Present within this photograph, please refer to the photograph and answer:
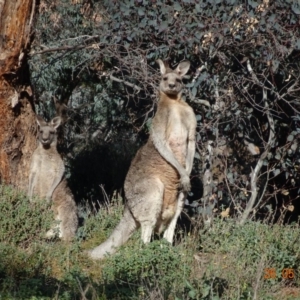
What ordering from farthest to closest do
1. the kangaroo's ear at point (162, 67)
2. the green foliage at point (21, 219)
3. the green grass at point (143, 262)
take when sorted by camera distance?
1. the kangaroo's ear at point (162, 67)
2. the green foliage at point (21, 219)
3. the green grass at point (143, 262)

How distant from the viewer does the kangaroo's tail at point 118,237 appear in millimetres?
10336

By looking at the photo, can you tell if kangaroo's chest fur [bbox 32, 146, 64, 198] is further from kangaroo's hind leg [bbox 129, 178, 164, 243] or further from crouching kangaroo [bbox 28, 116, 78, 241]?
kangaroo's hind leg [bbox 129, 178, 164, 243]

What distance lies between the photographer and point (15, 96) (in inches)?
454

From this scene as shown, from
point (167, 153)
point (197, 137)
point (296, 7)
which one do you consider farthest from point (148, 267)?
point (296, 7)

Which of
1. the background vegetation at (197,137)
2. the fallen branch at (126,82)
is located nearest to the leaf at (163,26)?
the background vegetation at (197,137)

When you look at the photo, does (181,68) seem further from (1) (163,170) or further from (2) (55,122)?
(2) (55,122)

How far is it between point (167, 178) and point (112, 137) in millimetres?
3684

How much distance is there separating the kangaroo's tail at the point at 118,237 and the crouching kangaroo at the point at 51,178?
1227mm

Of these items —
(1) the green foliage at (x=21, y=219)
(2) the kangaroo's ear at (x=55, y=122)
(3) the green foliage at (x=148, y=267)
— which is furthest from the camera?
(2) the kangaroo's ear at (x=55, y=122)

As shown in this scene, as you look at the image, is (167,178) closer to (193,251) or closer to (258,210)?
(193,251)

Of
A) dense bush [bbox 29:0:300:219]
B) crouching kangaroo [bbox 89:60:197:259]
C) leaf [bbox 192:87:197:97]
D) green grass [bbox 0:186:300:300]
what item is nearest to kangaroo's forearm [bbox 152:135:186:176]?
crouching kangaroo [bbox 89:60:197:259]

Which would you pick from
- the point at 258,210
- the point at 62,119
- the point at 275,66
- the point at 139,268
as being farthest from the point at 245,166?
the point at 139,268

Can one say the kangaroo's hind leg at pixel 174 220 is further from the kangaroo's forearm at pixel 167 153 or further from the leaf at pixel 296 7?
the leaf at pixel 296 7

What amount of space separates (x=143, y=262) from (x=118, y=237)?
1.78 metres
